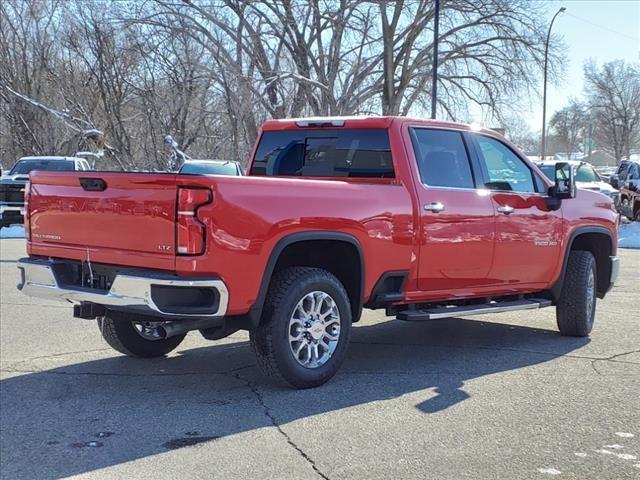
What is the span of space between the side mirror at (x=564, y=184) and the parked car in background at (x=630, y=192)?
16113 mm

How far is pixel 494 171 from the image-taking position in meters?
6.88

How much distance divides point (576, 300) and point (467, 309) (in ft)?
5.03

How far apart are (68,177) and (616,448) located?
399cm

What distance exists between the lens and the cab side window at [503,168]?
681 centimetres

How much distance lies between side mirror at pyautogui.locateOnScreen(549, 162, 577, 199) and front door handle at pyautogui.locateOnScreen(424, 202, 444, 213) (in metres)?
1.58

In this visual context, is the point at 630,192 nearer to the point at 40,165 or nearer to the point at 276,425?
the point at 40,165

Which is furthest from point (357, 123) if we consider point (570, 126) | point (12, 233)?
point (570, 126)

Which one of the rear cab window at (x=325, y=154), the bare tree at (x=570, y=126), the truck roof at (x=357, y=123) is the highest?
the bare tree at (x=570, y=126)

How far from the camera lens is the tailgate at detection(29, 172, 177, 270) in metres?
4.74

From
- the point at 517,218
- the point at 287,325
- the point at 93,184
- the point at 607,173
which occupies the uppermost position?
the point at 607,173

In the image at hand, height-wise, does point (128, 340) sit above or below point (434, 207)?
below

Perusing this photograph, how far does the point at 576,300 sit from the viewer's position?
7320 millimetres

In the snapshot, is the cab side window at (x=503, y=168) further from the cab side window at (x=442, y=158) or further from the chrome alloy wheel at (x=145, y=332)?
the chrome alloy wheel at (x=145, y=332)

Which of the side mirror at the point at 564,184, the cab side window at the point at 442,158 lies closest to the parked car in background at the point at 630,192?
→ the side mirror at the point at 564,184
